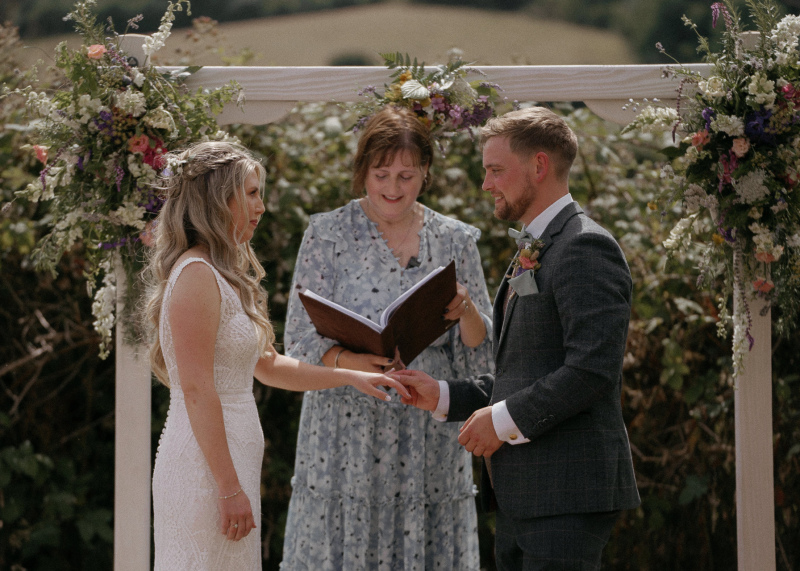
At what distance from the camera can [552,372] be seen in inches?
93.4

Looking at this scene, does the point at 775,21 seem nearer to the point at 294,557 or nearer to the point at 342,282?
the point at 342,282

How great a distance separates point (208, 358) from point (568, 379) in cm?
100

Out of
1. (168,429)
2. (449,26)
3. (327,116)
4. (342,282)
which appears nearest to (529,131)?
(342,282)

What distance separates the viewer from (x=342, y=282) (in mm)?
3166

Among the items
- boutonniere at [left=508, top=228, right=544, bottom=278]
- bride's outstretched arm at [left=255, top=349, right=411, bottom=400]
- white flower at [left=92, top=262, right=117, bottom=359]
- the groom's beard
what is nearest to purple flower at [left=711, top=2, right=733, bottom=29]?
the groom's beard

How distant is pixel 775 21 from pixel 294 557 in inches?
107

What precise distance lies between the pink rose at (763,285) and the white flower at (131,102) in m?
2.40

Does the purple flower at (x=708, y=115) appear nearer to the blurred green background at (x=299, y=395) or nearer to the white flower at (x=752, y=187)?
the white flower at (x=752, y=187)

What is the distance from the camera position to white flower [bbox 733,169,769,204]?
2914mm

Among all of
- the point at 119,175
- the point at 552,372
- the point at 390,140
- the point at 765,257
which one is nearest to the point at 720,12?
the point at 765,257

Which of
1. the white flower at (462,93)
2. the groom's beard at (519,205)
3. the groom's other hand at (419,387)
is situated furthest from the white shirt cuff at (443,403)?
the white flower at (462,93)

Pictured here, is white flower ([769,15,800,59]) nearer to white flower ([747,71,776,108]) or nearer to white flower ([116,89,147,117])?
white flower ([747,71,776,108])

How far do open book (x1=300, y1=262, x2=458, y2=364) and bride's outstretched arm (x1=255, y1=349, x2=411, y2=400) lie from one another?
0.11m

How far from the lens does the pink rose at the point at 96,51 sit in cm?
304
